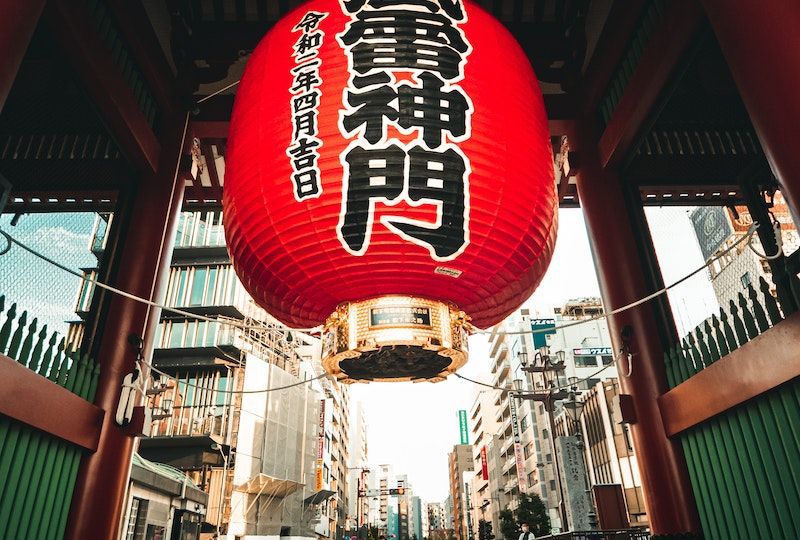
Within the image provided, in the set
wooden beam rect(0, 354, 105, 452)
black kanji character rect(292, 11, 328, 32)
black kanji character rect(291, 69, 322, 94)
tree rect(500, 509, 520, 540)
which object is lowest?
tree rect(500, 509, 520, 540)

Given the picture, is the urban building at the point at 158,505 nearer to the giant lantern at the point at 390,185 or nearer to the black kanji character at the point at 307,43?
the giant lantern at the point at 390,185

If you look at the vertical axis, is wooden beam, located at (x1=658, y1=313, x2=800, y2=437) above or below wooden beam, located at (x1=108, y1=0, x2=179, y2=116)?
below

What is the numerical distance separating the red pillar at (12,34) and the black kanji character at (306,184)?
1.83 m

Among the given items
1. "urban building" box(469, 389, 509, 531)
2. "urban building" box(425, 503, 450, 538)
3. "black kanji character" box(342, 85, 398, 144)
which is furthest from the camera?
"urban building" box(425, 503, 450, 538)

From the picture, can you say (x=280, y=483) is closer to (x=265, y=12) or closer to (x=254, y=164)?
(x=265, y=12)

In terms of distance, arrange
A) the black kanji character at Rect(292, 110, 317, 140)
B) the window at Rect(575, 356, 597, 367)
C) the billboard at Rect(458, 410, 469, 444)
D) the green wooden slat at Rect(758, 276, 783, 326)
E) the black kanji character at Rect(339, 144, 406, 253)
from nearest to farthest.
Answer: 1. the black kanji character at Rect(339, 144, 406, 253)
2. the black kanji character at Rect(292, 110, 317, 140)
3. the green wooden slat at Rect(758, 276, 783, 326)
4. the window at Rect(575, 356, 597, 367)
5. the billboard at Rect(458, 410, 469, 444)

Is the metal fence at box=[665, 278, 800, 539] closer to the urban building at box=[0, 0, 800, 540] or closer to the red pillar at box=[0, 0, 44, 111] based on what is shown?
the urban building at box=[0, 0, 800, 540]

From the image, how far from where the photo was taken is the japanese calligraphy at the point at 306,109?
2.75 metres

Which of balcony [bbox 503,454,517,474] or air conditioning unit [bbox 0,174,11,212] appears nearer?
air conditioning unit [bbox 0,174,11,212]

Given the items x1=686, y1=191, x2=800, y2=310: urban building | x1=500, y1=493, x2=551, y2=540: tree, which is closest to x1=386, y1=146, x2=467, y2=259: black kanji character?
x1=686, y1=191, x2=800, y2=310: urban building

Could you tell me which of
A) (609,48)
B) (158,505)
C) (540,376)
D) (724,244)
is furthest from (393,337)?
(540,376)

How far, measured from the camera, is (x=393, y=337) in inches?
108

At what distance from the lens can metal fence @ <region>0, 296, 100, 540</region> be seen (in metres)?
3.79

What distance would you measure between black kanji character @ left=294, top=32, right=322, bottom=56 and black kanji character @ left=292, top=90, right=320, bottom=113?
0.39m
